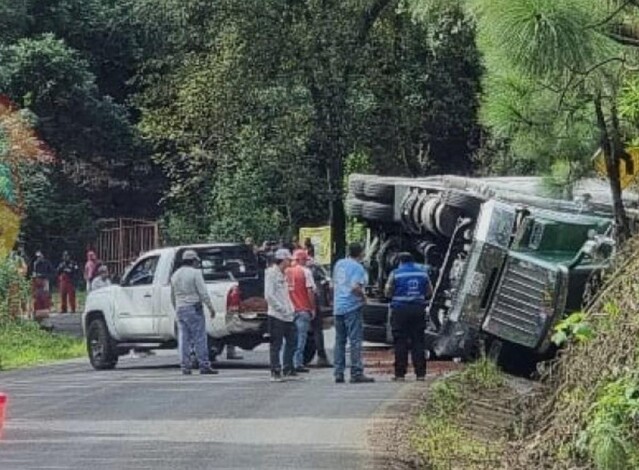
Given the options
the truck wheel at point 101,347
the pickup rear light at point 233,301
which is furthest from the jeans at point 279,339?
the truck wheel at point 101,347

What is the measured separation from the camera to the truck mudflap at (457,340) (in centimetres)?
2033

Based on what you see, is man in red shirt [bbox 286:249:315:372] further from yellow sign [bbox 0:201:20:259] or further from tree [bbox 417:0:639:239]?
tree [bbox 417:0:639:239]

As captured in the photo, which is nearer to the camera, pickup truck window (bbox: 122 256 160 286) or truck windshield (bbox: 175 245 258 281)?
truck windshield (bbox: 175 245 258 281)

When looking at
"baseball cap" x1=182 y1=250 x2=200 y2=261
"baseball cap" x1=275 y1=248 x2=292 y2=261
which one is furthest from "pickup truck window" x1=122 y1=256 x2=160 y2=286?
"baseball cap" x1=275 y1=248 x2=292 y2=261

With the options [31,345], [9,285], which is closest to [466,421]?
[9,285]

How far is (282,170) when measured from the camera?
3403cm

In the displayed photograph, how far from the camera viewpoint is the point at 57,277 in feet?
138

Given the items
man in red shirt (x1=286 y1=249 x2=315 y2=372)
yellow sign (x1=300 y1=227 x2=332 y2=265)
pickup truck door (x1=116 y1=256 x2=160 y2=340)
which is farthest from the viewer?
yellow sign (x1=300 y1=227 x2=332 y2=265)

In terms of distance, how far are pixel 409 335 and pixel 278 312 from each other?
189cm

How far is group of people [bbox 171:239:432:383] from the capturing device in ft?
67.3

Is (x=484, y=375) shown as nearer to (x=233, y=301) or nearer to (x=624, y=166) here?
(x=233, y=301)

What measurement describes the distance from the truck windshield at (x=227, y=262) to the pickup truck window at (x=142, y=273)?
811 millimetres

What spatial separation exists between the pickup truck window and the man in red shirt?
3552 millimetres

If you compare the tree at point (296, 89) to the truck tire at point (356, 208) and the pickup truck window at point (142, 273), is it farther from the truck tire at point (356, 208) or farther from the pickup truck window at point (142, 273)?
the pickup truck window at point (142, 273)
